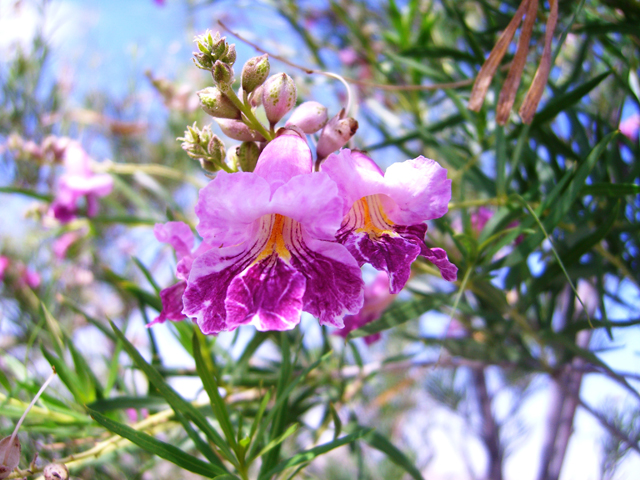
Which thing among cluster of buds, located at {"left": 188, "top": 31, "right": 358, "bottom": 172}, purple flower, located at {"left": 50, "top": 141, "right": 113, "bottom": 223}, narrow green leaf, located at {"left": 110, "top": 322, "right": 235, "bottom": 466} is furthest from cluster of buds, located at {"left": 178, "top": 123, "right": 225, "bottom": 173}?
purple flower, located at {"left": 50, "top": 141, "right": 113, "bottom": 223}

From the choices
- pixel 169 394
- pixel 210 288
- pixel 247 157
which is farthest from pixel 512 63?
pixel 169 394

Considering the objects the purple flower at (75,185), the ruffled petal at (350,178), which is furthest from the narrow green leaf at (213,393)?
the purple flower at (75,185)

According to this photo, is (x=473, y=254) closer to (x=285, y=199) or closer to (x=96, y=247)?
(x=285, y=199)

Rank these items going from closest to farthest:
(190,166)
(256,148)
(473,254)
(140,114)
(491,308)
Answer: (256,148), (473,254), (491,308), (190,166), (140,114)

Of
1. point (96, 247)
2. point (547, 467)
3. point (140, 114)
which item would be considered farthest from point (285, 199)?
point (140, 114)

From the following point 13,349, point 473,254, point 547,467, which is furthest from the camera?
point 13,349

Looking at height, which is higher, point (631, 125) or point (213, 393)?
point (631, 125)

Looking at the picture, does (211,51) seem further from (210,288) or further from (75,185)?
(75,185)

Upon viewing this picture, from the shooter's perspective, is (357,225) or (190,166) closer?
(357,225)
